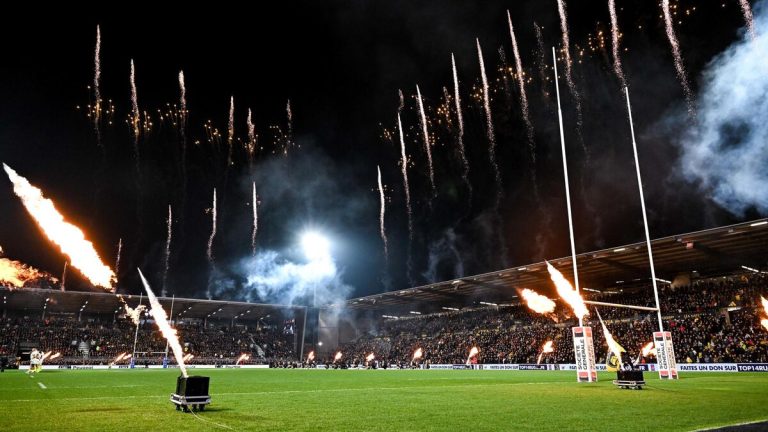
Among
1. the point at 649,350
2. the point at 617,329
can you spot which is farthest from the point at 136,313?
the point at 649,350

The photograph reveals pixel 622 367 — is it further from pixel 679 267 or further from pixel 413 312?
pixel 413 312

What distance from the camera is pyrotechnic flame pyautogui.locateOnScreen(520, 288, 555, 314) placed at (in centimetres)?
5334

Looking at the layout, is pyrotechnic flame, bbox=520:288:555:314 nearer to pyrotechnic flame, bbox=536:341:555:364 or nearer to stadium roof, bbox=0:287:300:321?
pyrotechnic flame, bbox=536:341:555:364

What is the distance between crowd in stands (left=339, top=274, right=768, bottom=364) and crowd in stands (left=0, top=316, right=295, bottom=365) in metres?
13.5

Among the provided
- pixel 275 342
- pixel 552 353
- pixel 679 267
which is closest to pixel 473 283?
pixel 552 353

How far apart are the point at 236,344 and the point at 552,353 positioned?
151ft

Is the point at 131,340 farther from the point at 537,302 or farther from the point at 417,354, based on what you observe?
the point at 537,302

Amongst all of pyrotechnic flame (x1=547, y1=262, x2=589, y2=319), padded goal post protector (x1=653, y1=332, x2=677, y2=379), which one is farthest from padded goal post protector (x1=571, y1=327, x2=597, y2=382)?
padded goal post protector (x1=653, y1=332, x2=677, y2=379)

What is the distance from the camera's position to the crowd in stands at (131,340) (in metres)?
58.1

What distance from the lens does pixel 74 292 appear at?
5734cm

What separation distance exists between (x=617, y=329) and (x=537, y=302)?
1255cm

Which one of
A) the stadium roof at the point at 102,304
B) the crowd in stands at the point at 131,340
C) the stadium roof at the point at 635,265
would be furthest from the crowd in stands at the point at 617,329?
the stadium roof at the point at 102,304

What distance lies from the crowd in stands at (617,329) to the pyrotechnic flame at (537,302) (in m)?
0.78

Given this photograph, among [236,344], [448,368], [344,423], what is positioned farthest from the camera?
[236,344]
